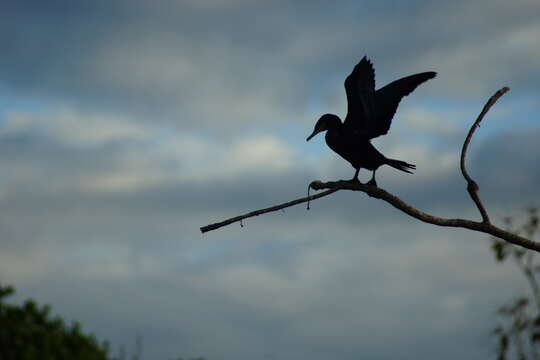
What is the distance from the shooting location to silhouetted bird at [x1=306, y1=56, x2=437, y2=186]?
30.1ft

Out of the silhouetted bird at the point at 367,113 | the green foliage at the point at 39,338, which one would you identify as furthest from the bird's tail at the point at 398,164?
the green foliage at the point at 39,338

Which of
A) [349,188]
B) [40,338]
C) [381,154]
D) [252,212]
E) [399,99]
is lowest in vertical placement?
[40,338]

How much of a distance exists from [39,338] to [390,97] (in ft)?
17.6

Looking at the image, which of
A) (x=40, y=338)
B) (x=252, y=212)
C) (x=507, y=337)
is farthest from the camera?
(x=507, y=337)

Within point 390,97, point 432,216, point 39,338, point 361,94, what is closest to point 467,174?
point 432,216

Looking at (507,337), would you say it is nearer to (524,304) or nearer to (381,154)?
(524,304)

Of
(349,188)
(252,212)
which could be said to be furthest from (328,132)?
(252,212)

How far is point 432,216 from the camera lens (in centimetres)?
795

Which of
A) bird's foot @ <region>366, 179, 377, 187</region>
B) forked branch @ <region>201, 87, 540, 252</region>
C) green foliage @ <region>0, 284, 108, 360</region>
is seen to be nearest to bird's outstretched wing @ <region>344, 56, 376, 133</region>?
bird's foot @ <region>366, 179, 377, 187</region>

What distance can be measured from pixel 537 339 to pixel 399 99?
6.36m

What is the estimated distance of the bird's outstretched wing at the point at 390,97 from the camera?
921 centimetres

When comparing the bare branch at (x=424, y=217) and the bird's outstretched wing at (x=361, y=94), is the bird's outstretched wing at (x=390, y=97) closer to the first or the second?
the bird's outstretched wing at (x=361, y=94)

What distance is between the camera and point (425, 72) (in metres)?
9.40

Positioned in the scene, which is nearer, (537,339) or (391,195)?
(391,195)
